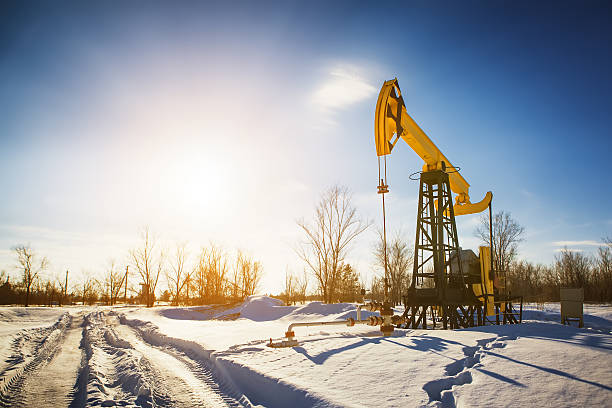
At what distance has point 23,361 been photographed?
26.8 feet

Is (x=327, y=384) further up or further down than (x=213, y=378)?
further up

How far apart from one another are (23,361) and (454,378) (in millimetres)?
9799

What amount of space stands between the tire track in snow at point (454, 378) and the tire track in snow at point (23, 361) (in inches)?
234

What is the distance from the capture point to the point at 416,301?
1270 centimetres

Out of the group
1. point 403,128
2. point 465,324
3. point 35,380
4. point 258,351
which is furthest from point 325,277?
point 35,380

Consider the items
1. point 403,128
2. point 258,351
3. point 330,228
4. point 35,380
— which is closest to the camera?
point 35,380

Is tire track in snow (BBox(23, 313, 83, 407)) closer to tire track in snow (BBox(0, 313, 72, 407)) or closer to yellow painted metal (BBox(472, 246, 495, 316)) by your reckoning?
tire track in snow (BBox(0, 313, 72, 407))

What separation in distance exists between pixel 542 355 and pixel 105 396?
6.79 meters

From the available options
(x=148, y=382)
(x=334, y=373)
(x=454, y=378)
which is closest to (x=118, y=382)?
(x=148, y=382)

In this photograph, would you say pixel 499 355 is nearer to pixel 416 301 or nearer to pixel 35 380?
pixel 416 301

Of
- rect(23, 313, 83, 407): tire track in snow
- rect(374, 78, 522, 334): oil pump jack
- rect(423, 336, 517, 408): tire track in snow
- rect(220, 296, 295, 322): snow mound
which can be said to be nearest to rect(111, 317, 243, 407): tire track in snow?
rect(23, 313, 83, 407): tire track in snow

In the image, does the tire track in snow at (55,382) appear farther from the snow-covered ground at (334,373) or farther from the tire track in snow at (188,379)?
the tire track in snow at (188,379)

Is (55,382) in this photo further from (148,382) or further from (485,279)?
(485,279)

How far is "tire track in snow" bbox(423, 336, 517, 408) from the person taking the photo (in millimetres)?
4002
